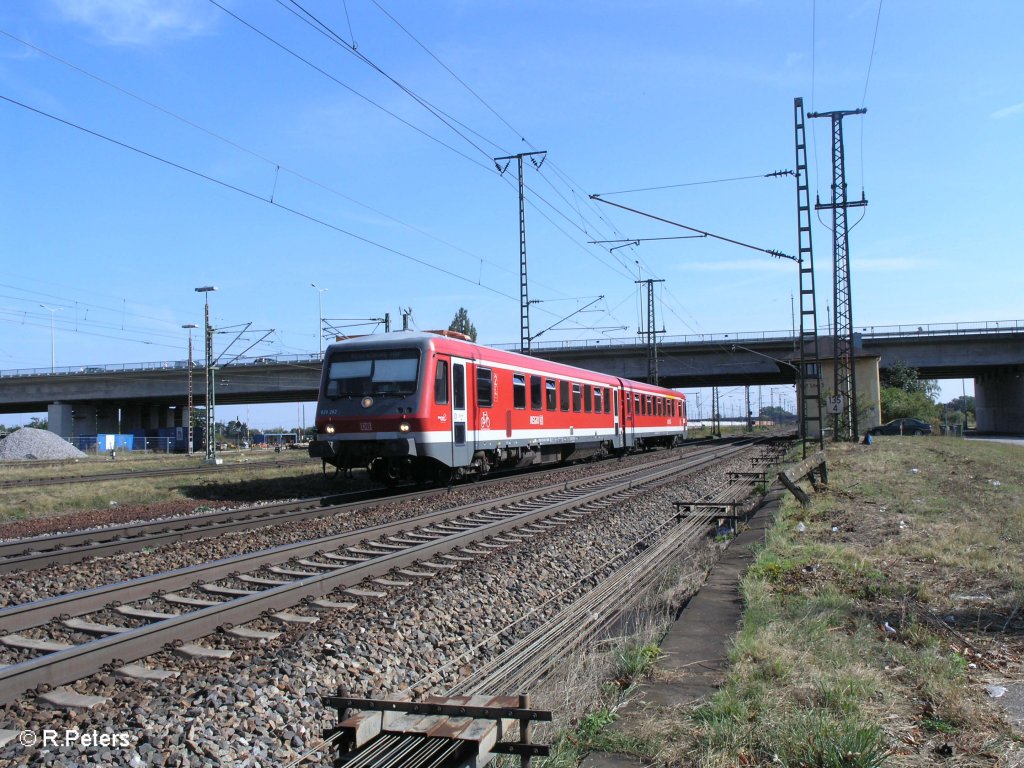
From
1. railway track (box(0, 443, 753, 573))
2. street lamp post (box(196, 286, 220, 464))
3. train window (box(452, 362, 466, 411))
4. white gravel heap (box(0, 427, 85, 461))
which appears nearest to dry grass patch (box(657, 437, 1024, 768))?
railway track (box(0, 443, 753, 573))

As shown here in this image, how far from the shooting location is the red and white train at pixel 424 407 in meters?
15.0

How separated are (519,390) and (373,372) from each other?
4.77m

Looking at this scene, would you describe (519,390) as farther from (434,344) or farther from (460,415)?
(434,344)

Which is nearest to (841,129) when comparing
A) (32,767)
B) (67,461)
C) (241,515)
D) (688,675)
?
(241,515)

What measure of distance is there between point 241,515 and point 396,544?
167 inches

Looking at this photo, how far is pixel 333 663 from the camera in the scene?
5250 millimetres

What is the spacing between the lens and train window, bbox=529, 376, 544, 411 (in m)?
20.2

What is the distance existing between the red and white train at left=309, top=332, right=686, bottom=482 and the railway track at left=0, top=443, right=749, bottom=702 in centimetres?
351

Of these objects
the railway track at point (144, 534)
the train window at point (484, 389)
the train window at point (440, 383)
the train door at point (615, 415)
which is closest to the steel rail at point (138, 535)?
the railway track at point (144, 534)

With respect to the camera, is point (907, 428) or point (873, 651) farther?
point (907, 428)

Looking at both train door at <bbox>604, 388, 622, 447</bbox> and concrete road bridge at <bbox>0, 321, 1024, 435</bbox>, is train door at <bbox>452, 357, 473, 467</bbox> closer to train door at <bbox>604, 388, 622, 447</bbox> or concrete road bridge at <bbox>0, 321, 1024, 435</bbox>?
train door at <bbox>604, 388, 622, 447</bbox>

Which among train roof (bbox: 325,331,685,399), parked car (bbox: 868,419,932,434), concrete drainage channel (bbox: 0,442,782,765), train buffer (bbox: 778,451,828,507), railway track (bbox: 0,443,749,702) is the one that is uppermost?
train roof (bbox: 325,331,685,399)

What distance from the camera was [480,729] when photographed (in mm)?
3164

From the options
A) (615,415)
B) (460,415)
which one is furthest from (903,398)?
(460,415)
